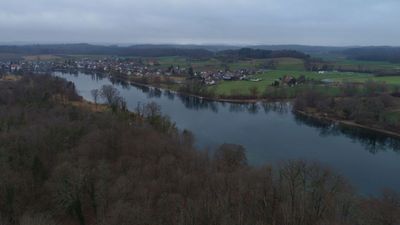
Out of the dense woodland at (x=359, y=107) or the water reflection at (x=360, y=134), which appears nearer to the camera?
the water reflection at (x=360, y=134)

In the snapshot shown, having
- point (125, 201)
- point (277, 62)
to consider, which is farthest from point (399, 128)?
point (277, 62)

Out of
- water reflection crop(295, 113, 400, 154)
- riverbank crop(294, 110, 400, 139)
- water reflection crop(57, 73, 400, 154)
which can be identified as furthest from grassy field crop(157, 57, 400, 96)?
water reflection crop(295, 113, 400, 154)

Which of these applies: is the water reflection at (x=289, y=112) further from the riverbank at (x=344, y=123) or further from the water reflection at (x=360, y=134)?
the riverbank at (x=344, y=123)

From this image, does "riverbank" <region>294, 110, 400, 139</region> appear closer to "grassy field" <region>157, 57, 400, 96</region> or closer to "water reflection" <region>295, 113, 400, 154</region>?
"water reflection" <region>295, 113, 400, 154</region>

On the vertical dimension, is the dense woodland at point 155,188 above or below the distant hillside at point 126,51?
below

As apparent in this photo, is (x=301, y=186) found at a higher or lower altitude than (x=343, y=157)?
higher

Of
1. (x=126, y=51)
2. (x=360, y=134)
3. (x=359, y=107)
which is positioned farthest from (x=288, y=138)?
(x=126, y=51)

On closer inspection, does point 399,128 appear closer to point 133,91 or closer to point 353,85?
point 353,85

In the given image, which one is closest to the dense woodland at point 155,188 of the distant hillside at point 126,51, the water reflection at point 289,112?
the water reflection at point 289,112

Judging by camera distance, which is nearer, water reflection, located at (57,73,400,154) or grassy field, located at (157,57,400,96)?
water reflection, located at (57,73,400,154)
